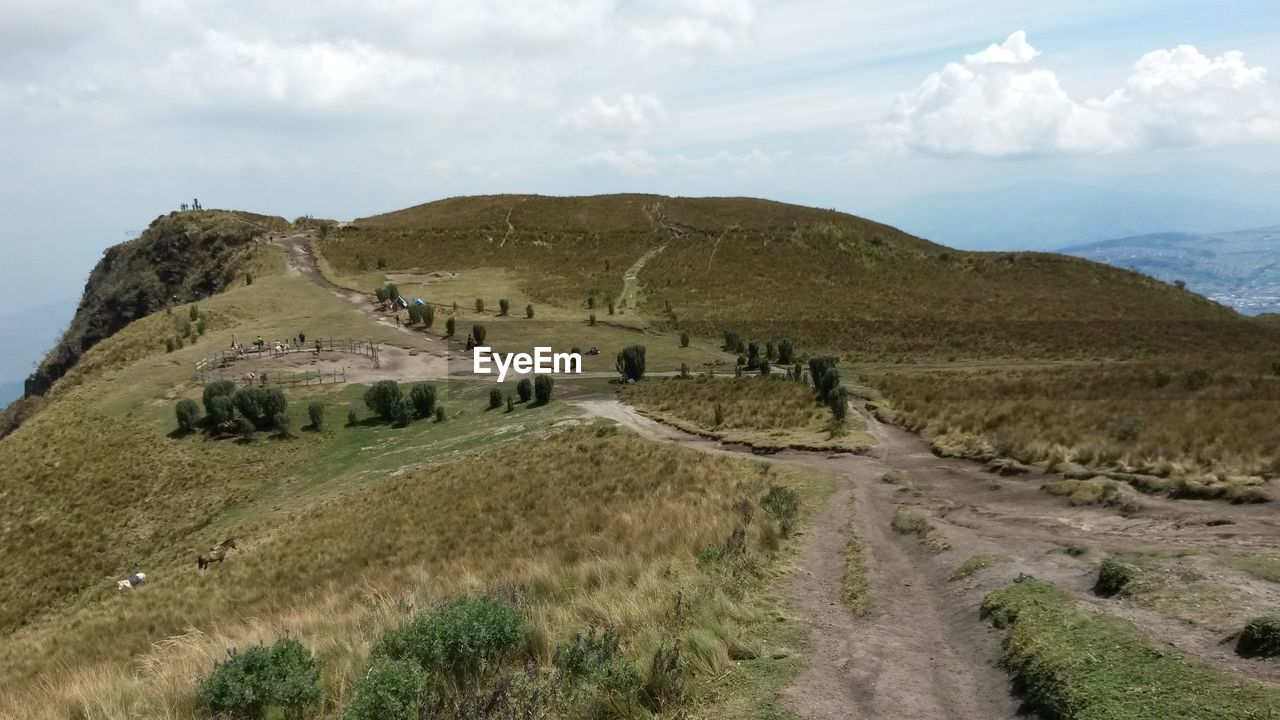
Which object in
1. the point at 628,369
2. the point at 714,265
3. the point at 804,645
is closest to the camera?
the point at 804,645

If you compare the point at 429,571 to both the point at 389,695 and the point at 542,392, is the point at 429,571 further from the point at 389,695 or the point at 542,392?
the point at 542,392

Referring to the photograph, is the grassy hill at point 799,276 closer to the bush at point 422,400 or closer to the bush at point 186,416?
the bush at point 422,400

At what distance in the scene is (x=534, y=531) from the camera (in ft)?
59.4

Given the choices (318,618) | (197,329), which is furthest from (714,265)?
(318,618)

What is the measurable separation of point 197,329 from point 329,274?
2126cm

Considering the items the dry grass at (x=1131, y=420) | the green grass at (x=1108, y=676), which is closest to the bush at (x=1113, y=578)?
the green grass at (x=1108, y=676)

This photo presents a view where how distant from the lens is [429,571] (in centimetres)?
1514

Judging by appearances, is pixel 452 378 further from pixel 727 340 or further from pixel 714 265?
pixel 714 265

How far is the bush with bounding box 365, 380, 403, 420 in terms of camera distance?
115 feet

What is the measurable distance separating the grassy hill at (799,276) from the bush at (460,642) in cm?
4331

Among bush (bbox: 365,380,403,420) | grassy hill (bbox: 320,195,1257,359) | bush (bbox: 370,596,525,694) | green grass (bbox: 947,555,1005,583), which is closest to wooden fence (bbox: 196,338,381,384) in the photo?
bush (bbox: 365,380,403,420)

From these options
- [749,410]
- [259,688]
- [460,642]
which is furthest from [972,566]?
[749,410]

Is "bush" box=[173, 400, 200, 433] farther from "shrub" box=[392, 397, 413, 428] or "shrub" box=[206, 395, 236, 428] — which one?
"shrub" box=[392, 397, 413, 428]

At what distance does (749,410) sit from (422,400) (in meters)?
17.5
